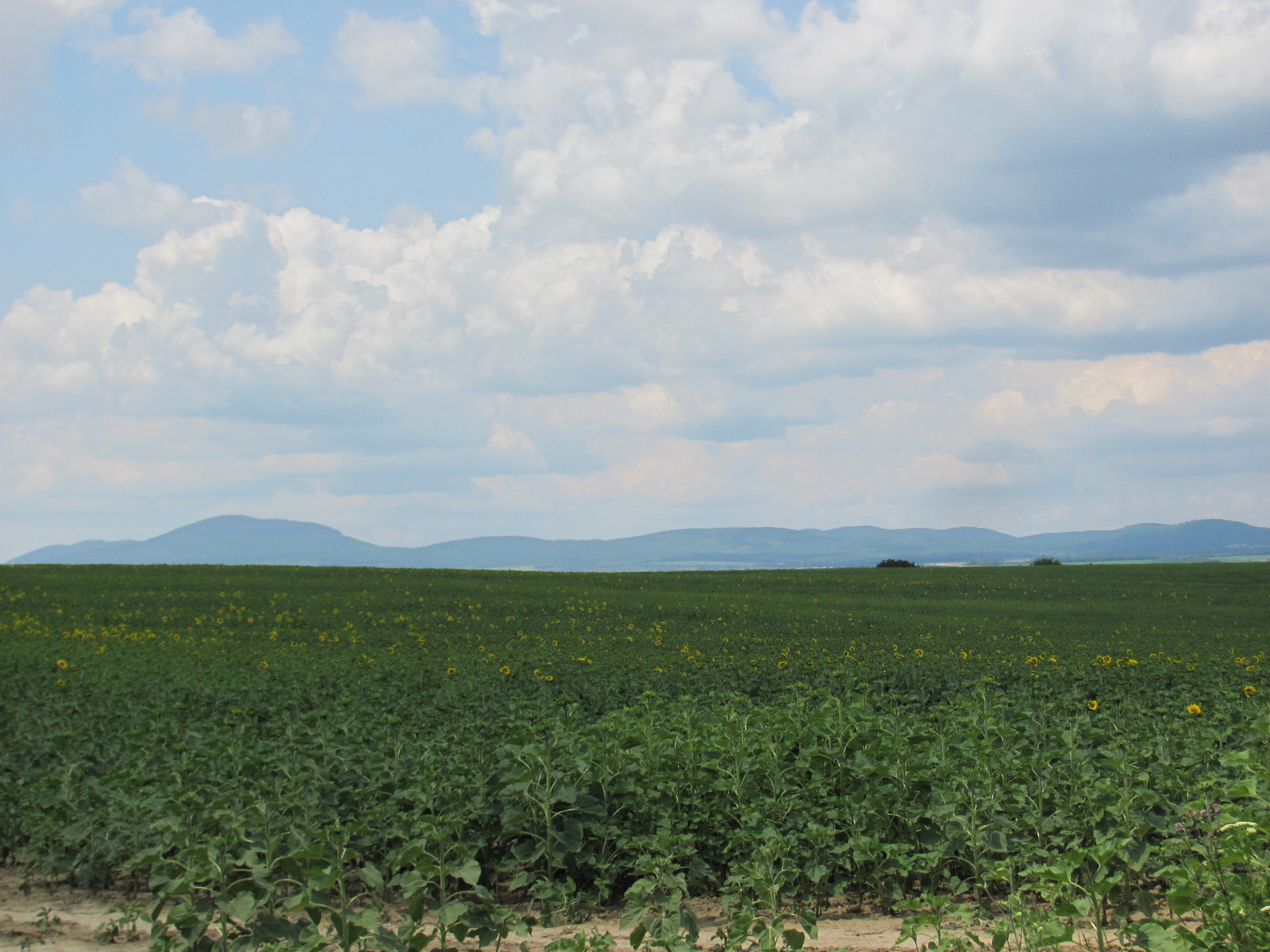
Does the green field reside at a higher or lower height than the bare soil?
higher

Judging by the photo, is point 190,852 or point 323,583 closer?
point 190,852

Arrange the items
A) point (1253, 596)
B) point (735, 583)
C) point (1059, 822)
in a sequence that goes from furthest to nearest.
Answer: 1. point (735, 583)
2. point (1253, 596)
3. point (1059, 822)

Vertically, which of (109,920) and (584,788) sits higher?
(584,788)

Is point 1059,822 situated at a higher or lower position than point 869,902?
higher

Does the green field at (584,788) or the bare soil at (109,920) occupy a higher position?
the green field at (584,788)

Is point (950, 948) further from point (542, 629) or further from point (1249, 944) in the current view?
point (542, 629)

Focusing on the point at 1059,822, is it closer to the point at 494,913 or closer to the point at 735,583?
the point at 494,913

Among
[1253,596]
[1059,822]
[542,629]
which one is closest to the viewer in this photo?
[1059,822]

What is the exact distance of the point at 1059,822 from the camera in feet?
21.6

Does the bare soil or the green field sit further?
the bare soil

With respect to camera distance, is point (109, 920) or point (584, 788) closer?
point (109, 920)

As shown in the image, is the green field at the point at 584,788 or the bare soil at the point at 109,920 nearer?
the green field at the point at 584,788

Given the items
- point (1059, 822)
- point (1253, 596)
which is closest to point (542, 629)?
point (1059, 822)

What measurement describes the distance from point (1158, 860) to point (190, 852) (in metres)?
6.11
